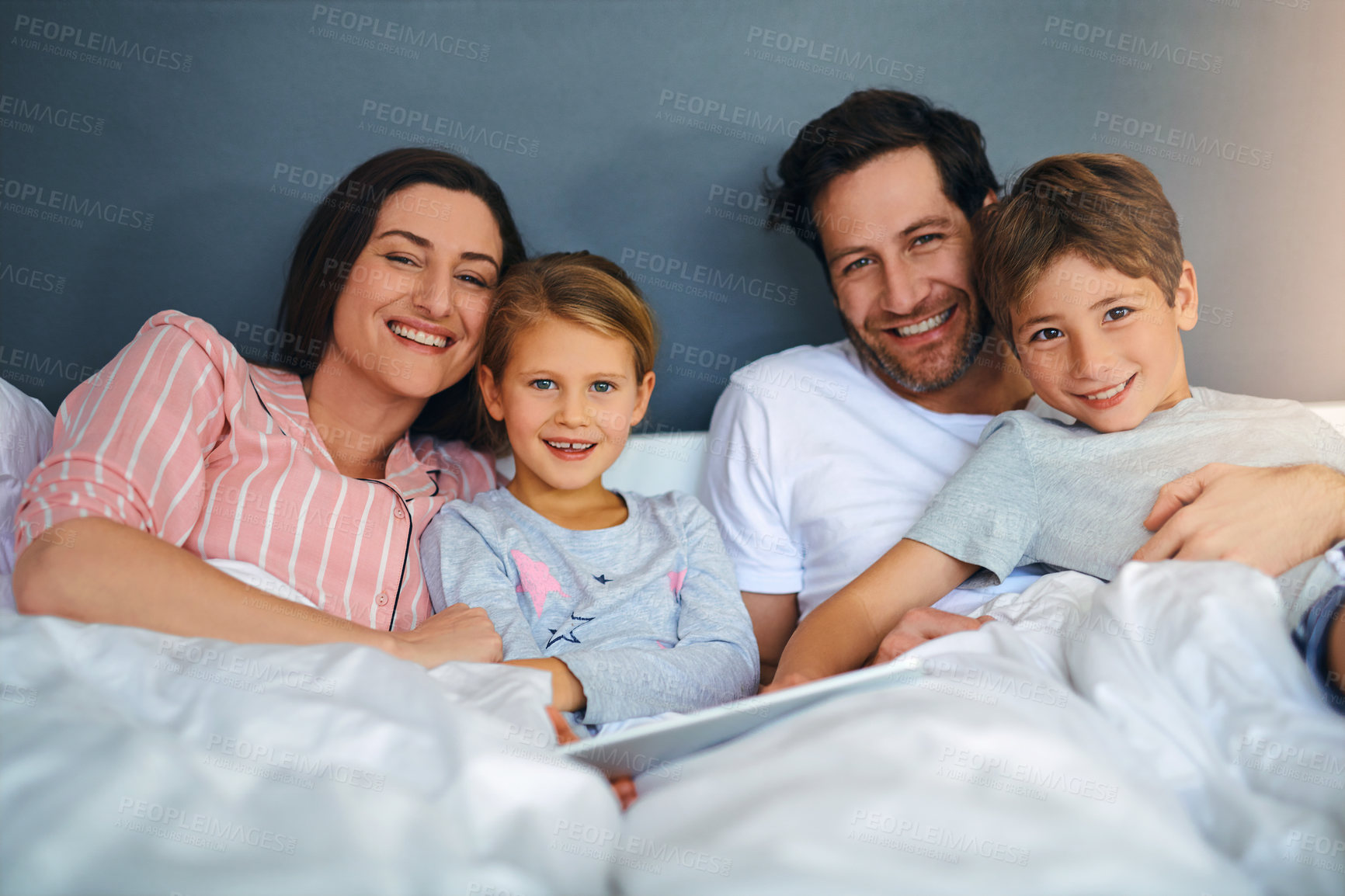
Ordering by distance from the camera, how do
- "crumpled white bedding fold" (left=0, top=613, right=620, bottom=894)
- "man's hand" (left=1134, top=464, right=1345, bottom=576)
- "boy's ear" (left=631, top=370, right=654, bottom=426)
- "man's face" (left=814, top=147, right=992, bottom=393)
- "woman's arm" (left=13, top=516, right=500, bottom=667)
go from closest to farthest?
"crumpled white bedding fold" (left=0, top=613, right=620, bottom=894) < "woman's arm" (left=13, top=516, right=500, bottom=667) < "man's hand" (left=1134, top=464, right=1345, bottom=576) < "boy's ear" (left=631, top=370, right=654, bottom=426) < "man's face" (left=814, top=147, right=992, bottom=393)

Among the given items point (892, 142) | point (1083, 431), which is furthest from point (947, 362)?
point (892, 142)

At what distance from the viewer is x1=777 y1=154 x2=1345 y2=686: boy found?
1252mm

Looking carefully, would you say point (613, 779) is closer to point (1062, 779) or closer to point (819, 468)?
point (1062, 779)

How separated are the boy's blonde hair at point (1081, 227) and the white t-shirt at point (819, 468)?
257mm

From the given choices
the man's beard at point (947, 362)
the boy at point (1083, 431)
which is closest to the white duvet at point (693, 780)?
the boy at point (1083, 431)

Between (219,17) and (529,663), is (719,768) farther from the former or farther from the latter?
(219,17)

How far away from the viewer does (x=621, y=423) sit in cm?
138

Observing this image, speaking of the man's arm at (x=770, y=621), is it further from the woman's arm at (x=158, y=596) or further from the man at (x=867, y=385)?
the woman's arm at (x=158, y=596)

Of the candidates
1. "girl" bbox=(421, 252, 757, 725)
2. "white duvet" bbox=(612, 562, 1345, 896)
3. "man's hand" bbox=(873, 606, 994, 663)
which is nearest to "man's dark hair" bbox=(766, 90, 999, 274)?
"girl" bbox=(421, 252, 757, 725)

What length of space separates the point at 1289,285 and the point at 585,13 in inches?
72.4

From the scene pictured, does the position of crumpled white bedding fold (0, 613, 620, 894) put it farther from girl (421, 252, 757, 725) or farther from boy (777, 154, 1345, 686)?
boy (777, 154, 1345, 686)

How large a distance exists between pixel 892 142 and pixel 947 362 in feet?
1.35

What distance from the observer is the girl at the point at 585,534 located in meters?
1.18

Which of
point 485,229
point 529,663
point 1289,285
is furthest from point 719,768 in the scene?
point 1289,285
